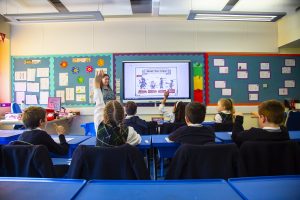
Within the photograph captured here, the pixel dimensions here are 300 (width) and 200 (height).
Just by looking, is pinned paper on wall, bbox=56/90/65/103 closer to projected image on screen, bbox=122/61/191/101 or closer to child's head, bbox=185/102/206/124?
projected image on screen, bbox=122/61/191/101

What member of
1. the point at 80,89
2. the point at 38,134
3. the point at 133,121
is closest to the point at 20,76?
the point at 80,89

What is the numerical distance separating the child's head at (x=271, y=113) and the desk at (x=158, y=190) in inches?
44.1

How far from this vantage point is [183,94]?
17.9 feet

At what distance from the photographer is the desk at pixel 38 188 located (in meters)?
0.87

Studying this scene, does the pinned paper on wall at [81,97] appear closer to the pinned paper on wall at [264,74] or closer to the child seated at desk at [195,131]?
the child seated at desk at [195,131]

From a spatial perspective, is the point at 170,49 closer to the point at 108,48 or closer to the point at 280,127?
the point at 108,48

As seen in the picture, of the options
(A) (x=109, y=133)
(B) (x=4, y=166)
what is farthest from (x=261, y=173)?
(B) (x=4, y=166)

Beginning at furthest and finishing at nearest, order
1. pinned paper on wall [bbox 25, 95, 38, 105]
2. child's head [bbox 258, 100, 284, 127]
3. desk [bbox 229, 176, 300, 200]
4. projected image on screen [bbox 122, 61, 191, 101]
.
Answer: pinned paper on wall [bbox 25, 95, 38, 105], projected image on screen [bbox 122, 61, 191, 101], child's head [bbox 258, 100, 284, 127], desk [bbox 229, 176, 300, 200]

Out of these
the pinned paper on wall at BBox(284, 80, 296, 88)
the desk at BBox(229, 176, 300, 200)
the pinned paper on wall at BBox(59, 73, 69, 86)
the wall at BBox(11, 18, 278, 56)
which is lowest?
the desk at BBox(229, 176, 300, 200)

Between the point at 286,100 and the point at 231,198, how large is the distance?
17.8 ft

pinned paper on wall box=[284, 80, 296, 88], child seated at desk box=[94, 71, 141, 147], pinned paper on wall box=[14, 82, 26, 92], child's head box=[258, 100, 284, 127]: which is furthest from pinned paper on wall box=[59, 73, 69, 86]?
pinned paper on wall box=[284, 80, 296, 88]

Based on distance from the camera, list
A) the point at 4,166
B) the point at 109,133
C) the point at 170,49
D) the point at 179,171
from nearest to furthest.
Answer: the point at 179,171 < the point at 4,166 < the point at 109,133 < the point at 170,49

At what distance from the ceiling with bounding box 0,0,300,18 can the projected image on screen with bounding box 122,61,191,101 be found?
1.12 m

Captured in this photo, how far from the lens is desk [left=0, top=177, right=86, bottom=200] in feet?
2.85
